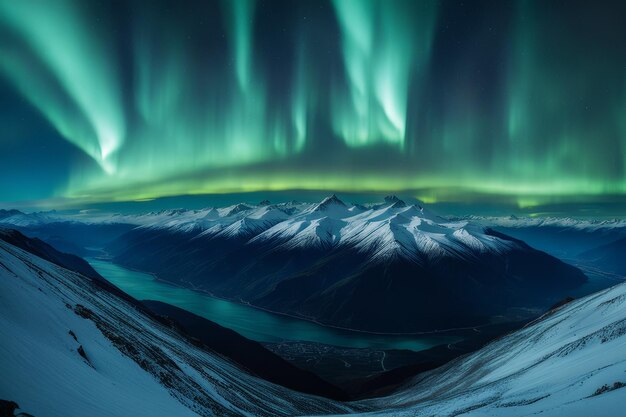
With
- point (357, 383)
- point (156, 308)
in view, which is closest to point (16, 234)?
point (156, 308)

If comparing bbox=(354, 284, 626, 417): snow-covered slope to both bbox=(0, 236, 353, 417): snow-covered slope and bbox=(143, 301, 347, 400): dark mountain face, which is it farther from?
bbox=(143, 301, 347, 400): dark mountain face

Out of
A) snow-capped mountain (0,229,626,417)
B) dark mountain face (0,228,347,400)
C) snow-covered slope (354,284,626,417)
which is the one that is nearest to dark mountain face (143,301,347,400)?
dark mountain face (0,228,347,400)

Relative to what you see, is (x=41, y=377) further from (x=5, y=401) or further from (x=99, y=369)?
(x=99, y=369)

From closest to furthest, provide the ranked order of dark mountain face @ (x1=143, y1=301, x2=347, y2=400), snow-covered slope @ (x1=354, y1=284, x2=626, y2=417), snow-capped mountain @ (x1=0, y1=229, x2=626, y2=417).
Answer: snow-capped mountain @ (x1=0, y1=229, x2=626, y2=417)
snow-covered slope @ (x1=354, y1=284, x2=626, y2=417)
dark mountain face @ (x1=143, y1=301, x2=347, y2=400)

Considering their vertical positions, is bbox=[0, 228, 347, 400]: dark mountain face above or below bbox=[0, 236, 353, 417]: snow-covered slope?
below

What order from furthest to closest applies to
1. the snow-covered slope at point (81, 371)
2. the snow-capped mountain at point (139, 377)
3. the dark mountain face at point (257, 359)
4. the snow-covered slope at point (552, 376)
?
the dark mountain face at point (257, 359) < the snow-covered slope at point (552, 376) < the snow-capped mountain at point (139, 377) < the snow-covered slope at point (81, 371)

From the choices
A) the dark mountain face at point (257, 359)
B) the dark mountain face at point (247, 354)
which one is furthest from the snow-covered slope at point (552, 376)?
the dark mountain face at point (247, 354)

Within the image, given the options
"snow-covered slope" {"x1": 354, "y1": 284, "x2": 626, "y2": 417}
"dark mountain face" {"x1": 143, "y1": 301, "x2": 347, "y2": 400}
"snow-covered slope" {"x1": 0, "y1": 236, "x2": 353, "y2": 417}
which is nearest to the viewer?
"snow-covered slope" {"x1": 0, "y1": 236, "x2": 353, "y2": 417}

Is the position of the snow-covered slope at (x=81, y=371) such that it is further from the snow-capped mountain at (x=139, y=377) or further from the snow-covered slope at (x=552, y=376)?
the snow-covered slope at (x=552, y=376)

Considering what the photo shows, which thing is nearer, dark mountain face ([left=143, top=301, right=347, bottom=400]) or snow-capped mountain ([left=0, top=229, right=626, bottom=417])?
snow-capped mountain ([left=0, top=229, right=626, bottom=417])
